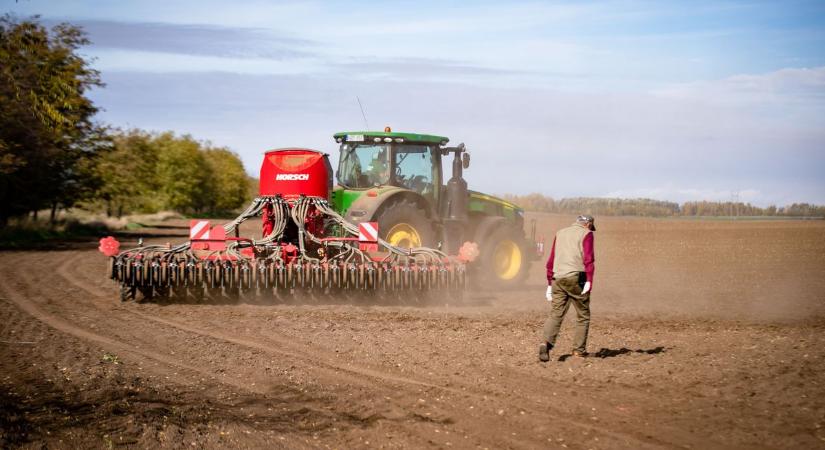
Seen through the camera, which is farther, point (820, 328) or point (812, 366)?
point (820, 328)

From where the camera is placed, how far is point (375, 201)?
11.5 m

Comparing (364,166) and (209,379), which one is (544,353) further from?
(364,166)

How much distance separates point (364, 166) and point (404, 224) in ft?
3.96

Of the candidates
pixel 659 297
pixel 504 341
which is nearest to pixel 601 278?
pixel 659 297

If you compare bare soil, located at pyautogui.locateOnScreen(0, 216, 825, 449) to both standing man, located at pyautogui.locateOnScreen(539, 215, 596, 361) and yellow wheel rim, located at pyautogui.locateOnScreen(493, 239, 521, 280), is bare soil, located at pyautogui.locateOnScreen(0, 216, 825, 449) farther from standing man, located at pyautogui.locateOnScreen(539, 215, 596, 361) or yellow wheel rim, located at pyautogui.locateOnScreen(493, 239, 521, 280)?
yellow wheel rim, located at pyautogui.locateOnScreen(493, 239, 521, 280)

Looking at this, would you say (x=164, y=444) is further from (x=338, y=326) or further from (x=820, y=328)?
(x=820, y=328)

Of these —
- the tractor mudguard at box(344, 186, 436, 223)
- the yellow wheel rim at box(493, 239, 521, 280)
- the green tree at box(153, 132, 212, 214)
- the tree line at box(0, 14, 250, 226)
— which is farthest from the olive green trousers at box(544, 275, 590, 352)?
the green tree at box(153, 132, 212, 214)

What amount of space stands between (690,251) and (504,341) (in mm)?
17561

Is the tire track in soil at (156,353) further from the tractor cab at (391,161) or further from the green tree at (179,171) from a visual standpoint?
the green tree at (179,171)

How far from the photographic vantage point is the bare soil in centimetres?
500

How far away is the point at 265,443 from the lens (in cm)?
475

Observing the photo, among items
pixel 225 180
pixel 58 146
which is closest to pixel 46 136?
pixel 58 146

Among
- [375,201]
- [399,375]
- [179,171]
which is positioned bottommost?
[399,375]

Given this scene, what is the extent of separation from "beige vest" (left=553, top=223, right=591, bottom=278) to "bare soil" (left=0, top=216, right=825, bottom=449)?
837mm
